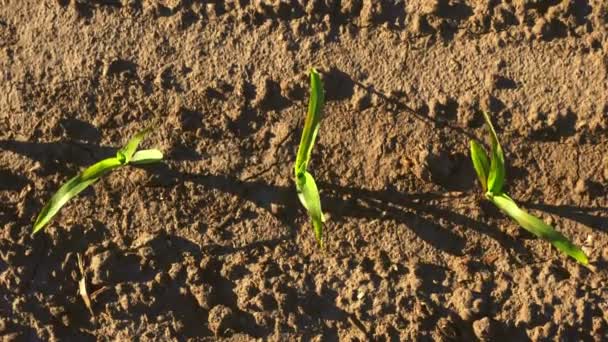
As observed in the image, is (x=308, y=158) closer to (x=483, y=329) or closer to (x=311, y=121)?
(x=311, y=121)

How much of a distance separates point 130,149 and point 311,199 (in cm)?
47

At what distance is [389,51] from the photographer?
233cm

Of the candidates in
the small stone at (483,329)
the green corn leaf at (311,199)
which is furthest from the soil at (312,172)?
the green corn leaf at (311,199)

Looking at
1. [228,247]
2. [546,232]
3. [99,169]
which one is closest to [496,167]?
[546,232]

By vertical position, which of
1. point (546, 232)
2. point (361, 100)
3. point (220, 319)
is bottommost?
point (220, 319)

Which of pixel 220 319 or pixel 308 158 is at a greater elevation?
pixel 308 158

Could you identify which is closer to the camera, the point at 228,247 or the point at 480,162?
the point at 480,162

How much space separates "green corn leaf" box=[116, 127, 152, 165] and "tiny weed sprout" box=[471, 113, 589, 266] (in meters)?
0.80

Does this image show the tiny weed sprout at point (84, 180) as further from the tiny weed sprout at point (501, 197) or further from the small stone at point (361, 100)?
the tiny weed sprout at point (501, 197)

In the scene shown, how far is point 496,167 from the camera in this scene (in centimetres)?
216

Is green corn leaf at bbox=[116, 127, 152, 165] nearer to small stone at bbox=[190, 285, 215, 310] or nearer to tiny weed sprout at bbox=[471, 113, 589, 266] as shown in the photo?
small stone at bbox=[190, 285, 215, 310]

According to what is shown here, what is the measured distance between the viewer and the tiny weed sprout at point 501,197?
7.00ft

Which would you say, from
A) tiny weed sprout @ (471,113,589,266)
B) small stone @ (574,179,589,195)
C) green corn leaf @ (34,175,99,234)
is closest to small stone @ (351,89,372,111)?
tiny weed sprout @ (471,113,589,266)

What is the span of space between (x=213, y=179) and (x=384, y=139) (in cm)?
45
